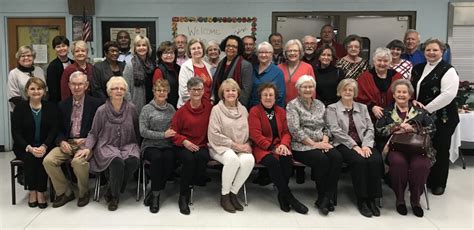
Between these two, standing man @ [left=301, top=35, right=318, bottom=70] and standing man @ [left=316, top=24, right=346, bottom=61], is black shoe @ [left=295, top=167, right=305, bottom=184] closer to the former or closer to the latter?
standing man @ [left=301, top=35, right=318, bottom=70]

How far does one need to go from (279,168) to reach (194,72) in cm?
115

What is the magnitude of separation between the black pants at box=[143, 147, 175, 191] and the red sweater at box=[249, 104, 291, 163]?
2.28ft

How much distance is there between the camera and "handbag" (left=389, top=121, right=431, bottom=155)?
3383 millimetres

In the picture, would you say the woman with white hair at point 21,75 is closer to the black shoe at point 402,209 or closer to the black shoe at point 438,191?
the black shoe at point 402,209

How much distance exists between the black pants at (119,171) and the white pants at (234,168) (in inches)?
28.1

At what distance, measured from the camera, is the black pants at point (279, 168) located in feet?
11.2

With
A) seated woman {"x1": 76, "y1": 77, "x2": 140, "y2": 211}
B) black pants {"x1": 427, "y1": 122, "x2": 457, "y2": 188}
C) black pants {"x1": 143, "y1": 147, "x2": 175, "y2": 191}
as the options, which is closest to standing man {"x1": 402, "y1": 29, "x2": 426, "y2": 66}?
black pants {"x1": 427, "y1": 122, "x2": 457, "y2": 188}

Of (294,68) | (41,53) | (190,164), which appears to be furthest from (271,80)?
(41,53)

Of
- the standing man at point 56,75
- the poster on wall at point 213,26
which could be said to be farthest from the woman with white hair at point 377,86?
the standing man at point 56,75

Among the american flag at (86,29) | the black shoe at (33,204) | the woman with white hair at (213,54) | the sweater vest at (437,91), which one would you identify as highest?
the american flag at (86,29)

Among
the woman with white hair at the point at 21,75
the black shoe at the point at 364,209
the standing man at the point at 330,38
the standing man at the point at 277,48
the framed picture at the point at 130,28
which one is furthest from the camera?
the framed picture at the point at 130,28

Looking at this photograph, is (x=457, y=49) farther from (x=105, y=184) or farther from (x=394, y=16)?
(x=105, y=184)

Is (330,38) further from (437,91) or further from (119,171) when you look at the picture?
(119,171)

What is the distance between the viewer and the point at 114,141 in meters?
3.55
